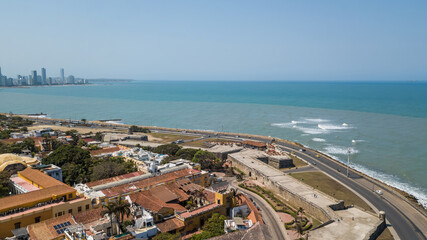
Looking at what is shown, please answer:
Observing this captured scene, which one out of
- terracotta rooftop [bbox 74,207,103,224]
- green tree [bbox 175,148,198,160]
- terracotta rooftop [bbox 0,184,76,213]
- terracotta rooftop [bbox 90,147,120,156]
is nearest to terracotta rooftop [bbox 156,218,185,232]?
terracotta rooftop [bbox 74,207,103,224]

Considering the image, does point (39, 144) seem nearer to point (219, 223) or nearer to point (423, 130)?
point (219, 223)

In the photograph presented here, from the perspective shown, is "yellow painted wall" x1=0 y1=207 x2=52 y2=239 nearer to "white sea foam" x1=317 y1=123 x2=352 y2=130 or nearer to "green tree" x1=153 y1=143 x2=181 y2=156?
"green tree" x1=153 y1=143 x2=181 y2=156

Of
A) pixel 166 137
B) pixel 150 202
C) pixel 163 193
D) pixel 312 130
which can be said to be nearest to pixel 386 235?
pixel 163 193

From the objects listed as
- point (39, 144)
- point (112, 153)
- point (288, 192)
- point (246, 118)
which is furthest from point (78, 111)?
point (288, 192)

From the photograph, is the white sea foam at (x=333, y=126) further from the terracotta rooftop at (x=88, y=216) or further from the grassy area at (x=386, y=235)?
the terracotta rooftop at (x=88, y=216)

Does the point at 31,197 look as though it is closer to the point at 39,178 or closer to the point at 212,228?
the point at 39,178

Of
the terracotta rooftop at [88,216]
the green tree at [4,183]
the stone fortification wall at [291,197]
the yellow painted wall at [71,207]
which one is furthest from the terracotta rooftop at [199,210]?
the green tree at [4,183]
